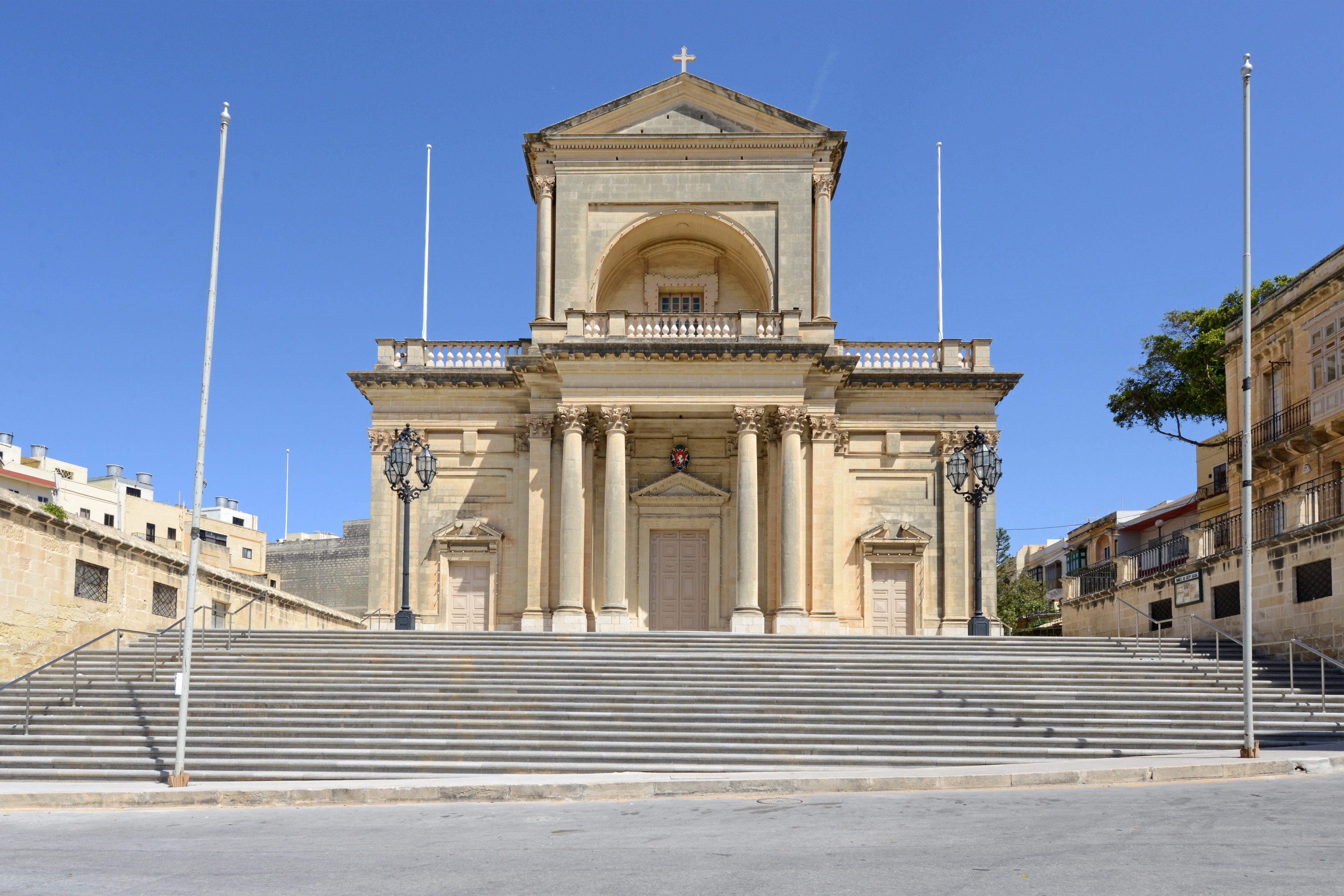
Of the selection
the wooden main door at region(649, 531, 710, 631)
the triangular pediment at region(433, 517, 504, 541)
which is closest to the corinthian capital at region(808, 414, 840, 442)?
the wooden main door at region(649, 531, 710, 631)

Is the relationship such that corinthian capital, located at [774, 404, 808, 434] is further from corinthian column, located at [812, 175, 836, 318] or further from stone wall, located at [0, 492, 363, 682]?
stone wall, located at [0, 492, 363, 682]

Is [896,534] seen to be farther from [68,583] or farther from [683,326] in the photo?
[68,583]

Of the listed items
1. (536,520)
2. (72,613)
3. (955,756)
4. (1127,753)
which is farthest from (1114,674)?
(72,613)

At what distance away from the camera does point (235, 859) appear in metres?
9.97

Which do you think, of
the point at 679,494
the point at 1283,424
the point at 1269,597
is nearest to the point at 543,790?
the point at 1269,597

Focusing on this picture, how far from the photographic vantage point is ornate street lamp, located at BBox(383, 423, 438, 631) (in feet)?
86.1

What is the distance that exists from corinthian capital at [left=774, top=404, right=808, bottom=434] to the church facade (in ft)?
0.18

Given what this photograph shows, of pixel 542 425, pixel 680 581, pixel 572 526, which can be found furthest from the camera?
pixel 680 581

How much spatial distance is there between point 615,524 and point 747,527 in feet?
10.6

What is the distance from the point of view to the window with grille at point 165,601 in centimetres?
2784

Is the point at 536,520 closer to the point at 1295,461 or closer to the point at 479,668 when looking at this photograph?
the point at 479,668

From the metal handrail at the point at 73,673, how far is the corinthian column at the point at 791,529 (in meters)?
14.3

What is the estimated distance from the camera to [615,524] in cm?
3109

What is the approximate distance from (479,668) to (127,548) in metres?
9.25
